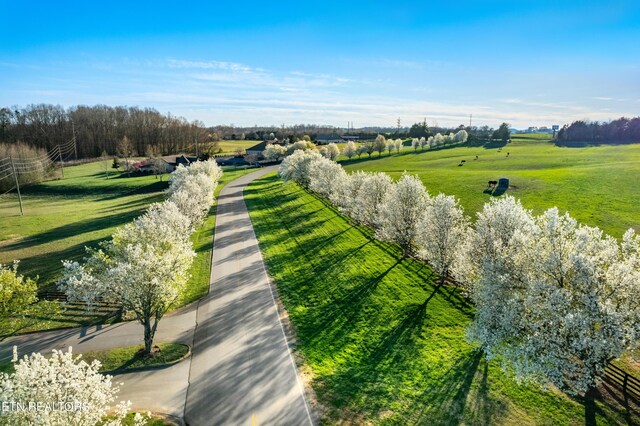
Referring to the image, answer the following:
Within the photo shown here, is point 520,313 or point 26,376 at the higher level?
point 26,376

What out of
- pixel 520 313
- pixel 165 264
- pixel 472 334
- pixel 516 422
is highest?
pixel 165 264

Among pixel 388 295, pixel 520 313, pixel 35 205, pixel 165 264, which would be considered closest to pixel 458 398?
pixel 520 313

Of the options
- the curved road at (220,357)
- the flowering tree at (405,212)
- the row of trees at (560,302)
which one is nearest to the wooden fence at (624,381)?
the row of trees at (560,302)

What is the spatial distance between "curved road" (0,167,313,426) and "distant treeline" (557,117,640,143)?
618ft

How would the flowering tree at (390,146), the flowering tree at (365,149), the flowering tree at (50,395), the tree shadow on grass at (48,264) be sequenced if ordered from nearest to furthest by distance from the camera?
the flowering tree at (50,395), the tree shadow on grass at (48,264), the flowering tree at (365,149), the flowering tree at (390,146)

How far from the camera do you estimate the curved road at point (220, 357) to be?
18.8 metres

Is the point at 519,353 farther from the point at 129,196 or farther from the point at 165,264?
the point at 129,196

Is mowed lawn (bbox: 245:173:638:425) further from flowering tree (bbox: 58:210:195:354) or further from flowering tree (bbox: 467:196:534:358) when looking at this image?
flowering tree (bbox: 58:210:195:354)

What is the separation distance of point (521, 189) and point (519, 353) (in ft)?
185

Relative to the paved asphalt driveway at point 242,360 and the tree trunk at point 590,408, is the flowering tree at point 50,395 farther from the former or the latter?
the tree trunk at point 590,408

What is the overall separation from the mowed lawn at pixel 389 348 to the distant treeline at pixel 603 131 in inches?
6746

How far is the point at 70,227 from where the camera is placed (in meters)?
58.6

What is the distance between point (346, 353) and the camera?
23.8 metres

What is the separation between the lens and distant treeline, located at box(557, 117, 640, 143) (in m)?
153
